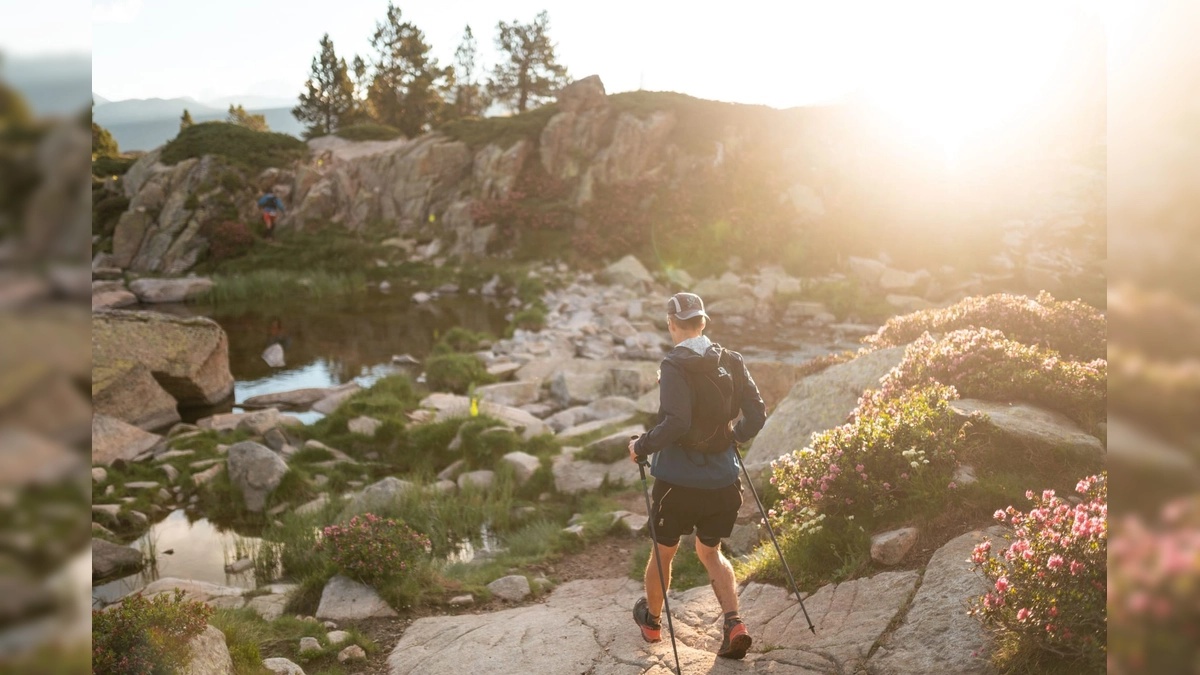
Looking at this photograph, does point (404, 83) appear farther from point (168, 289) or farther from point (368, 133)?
point (168, 289)

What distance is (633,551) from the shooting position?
8859 mm

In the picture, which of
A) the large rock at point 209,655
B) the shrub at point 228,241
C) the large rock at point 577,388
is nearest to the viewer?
the large rock at point 209,655

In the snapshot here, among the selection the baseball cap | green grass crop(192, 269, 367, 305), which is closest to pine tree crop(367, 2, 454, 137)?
green grass crop(192, 269, 367, 305)

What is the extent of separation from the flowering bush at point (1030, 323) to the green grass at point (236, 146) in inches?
1337

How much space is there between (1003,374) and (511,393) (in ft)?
30.9

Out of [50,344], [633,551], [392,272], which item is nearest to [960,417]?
[633,551]

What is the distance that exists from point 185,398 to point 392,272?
16703mm

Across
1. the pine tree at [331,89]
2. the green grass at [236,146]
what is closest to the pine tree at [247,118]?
the pine tree at [331,89]

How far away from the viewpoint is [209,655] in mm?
5211

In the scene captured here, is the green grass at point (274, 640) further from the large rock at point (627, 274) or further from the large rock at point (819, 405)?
the large rock at point (627, 274)

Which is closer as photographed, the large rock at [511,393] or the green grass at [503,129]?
the large rock at [511,393]

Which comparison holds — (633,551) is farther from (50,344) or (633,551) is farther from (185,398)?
(185,398)

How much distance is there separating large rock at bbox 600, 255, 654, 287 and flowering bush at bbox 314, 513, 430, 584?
19.7 metres

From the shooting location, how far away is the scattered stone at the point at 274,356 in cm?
1888
